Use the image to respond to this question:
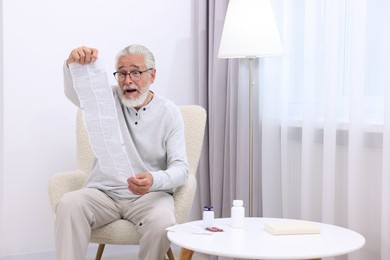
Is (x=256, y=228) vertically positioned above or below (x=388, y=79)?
below

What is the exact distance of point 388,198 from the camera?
2.24m

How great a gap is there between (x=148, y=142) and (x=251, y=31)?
688 millimetres

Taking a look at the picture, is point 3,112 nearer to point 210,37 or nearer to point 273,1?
point 210,37

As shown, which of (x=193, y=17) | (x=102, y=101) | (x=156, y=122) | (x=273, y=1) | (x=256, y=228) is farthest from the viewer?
(x=193, y=17)

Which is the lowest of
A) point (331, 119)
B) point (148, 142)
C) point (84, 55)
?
point (148, 142)

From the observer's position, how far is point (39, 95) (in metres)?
3.24

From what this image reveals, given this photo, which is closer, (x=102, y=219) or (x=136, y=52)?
(x=102, y=219)

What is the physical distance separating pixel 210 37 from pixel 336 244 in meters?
1.78

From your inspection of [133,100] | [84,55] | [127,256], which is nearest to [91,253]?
[127,256]

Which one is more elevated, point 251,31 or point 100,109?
point 251,31

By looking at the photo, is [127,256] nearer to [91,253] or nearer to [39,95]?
[91,253]

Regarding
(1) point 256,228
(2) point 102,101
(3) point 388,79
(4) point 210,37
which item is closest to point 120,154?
(2) point 102,101

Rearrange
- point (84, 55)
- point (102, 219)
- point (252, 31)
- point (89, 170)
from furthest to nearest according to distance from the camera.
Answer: point (89, 170)
point (252, 31)
point (102, 219)
point (84, 55)

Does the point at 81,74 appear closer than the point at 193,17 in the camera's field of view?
Yes
